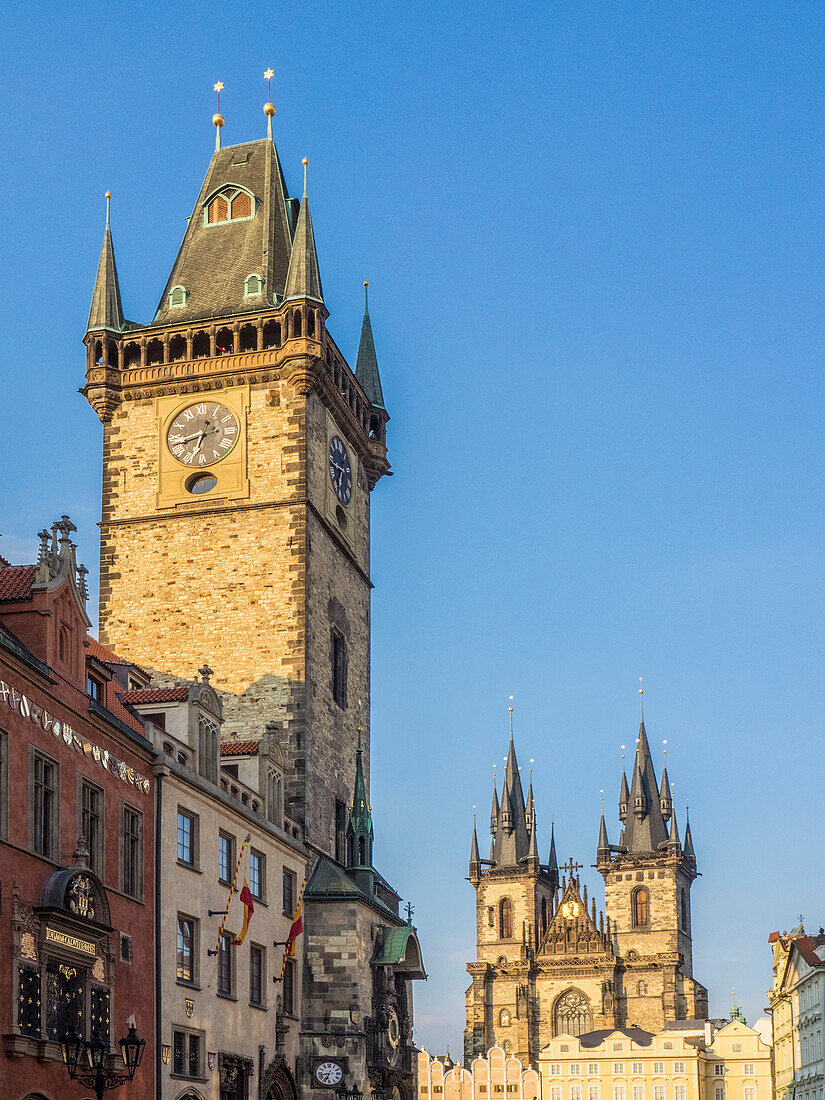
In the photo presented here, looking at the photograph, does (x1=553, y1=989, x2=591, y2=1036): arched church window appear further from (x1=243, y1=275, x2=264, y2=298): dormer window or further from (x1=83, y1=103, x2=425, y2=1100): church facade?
(x1=243, y1=275, x2=264, y2=298): dormer window

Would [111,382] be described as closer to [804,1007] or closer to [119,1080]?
→ [119,1080]

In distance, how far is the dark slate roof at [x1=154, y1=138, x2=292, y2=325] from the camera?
158 ft

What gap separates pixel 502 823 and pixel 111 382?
307 feet

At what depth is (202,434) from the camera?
45812mm

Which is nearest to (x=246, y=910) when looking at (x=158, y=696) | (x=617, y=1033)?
(x=158, y=696)

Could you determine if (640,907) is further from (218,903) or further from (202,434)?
(218,903)

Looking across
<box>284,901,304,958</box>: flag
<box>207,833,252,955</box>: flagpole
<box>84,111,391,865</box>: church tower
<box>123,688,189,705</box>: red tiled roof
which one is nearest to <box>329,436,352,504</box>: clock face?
<box>84,111,391,865</box>: church tower

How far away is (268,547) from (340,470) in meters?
5.16

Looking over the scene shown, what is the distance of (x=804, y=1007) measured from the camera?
70250 mm

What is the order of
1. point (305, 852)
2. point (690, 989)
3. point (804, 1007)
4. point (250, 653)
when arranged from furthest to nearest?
point (690, 989) → point (804, 1007) → point (250, 653) → point (305, 852)

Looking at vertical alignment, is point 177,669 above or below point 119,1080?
above

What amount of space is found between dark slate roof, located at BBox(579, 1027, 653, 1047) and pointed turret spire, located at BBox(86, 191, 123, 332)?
84.3m

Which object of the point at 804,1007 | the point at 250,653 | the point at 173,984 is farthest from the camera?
the point at 804,1007

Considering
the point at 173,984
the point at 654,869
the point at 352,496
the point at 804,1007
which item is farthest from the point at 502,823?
the point at 173,984
